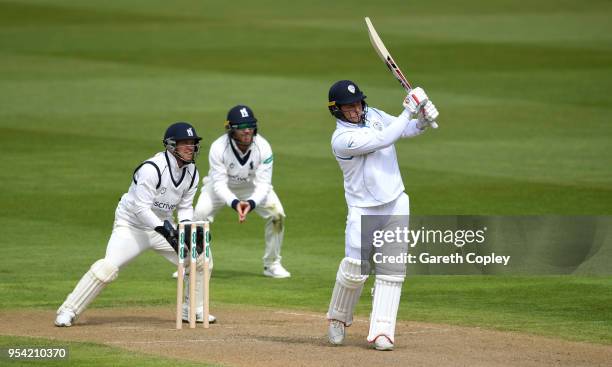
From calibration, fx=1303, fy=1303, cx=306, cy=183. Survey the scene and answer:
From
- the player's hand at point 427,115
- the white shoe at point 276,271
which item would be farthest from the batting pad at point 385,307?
the white shoe at point 276,271

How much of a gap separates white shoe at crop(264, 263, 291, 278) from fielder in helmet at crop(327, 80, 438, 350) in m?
4.35

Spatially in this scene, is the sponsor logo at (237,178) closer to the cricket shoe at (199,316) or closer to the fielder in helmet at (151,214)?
the fielder in helmet at (151,214)

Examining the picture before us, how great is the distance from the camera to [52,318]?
1249 cm

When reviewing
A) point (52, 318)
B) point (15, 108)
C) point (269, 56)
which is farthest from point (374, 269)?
point (269, 56)

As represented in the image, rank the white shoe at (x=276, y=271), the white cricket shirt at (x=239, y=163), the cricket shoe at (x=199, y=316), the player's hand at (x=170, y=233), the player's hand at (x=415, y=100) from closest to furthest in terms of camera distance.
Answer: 1. the player's hand at (x=415, y=100)
2. the player's hand at (x=170, y=233)
3. the cricket shoe at (x=199, y=316)
4. the white cricket shirt at (x=239, y=163)
5. the white shoe at (x=276, y=271)

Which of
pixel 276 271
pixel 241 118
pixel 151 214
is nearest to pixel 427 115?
pixel 151 214

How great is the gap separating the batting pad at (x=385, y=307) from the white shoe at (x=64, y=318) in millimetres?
2931

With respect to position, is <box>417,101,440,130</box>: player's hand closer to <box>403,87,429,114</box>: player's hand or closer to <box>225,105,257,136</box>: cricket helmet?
<box>403,87,429,114</box>: player's hand

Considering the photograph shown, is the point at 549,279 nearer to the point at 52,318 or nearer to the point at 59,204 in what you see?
the point at 52,318

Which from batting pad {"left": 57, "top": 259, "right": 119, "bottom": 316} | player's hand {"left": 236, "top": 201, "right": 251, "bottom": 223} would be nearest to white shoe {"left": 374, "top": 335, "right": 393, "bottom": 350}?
batting pad {"left": 57, "top": 259, "right": 119, "bottom": 316}

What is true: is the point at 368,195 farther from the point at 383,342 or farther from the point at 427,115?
the point at 383,342

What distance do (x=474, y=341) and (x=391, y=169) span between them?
66.2 inches

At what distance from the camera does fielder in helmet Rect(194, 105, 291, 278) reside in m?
14.7

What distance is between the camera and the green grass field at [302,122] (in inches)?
573
